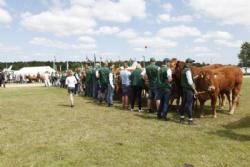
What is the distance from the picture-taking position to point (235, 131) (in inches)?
455

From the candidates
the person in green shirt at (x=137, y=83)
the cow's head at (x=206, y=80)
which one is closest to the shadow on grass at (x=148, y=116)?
the person in green shirt at (x=137, y=83)

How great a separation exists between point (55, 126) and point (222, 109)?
24.2 ft

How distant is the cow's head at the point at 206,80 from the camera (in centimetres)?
1457

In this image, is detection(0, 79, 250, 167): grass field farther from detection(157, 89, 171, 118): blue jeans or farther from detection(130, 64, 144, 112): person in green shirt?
detection(130, 64, 144, 112): person in green shirt

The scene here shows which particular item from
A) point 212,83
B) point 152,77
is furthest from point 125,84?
point 212,83

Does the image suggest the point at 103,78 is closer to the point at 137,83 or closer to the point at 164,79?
the point at 137,83

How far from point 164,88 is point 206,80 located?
168cm

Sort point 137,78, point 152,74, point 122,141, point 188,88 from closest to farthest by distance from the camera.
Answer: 1. point 122,141
2. point 188,88
3. point 152,74
4. point 137,78

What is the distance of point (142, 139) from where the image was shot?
10484 mm

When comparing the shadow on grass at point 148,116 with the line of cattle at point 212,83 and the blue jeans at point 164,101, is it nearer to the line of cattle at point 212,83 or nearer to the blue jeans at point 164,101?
the blue jeans at point 164,101

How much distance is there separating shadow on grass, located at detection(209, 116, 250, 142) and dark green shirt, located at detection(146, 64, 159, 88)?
131 inches

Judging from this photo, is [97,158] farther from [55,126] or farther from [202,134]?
[55,126]

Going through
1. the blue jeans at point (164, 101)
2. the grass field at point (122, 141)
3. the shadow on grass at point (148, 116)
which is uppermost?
the blue jeans at point (164, 101)

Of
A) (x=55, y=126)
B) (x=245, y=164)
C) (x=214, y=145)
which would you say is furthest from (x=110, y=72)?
(x=245, y=164)
